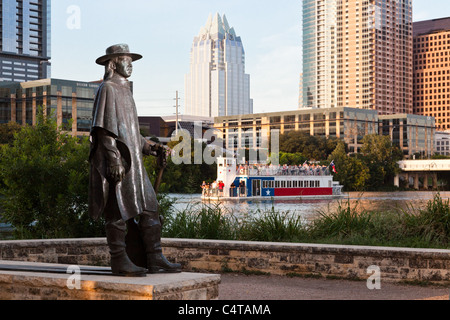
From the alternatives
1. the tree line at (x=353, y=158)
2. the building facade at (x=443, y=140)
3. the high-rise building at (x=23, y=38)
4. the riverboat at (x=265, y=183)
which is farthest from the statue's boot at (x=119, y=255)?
the building facade at (x=443, y=140)

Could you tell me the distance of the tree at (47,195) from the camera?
11.9 m

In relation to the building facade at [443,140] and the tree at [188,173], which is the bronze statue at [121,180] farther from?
the building facade at [443,140]

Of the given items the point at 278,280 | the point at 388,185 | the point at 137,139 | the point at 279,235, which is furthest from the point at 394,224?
the point at 388,185

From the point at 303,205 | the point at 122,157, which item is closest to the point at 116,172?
the point at 122,157

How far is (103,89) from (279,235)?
582 cm

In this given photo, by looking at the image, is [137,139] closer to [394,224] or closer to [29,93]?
[394,224]

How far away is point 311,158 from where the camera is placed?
11238cm

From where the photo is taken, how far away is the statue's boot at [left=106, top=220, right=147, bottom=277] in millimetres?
5930

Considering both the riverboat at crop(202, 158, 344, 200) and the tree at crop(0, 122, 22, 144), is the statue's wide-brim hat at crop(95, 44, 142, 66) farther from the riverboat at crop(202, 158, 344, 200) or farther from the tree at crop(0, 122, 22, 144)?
the tree at crop(0, 122, 22, 144)

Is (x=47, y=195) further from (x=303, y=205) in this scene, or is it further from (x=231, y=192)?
(x=231, y=192)

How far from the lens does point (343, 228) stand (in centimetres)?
1137

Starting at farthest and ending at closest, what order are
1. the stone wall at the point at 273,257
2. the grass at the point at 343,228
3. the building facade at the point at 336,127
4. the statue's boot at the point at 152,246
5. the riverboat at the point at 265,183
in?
the building facade at the point at 336,127 → the riverboat at the point at 265,183 → the grass at the point at 343,228 → the stone wall at the point at 273,257 → the statue's boot at the point at 152,246

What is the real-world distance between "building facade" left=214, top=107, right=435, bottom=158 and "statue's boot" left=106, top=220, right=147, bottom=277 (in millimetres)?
134596

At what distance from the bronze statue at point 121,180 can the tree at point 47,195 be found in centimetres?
564
